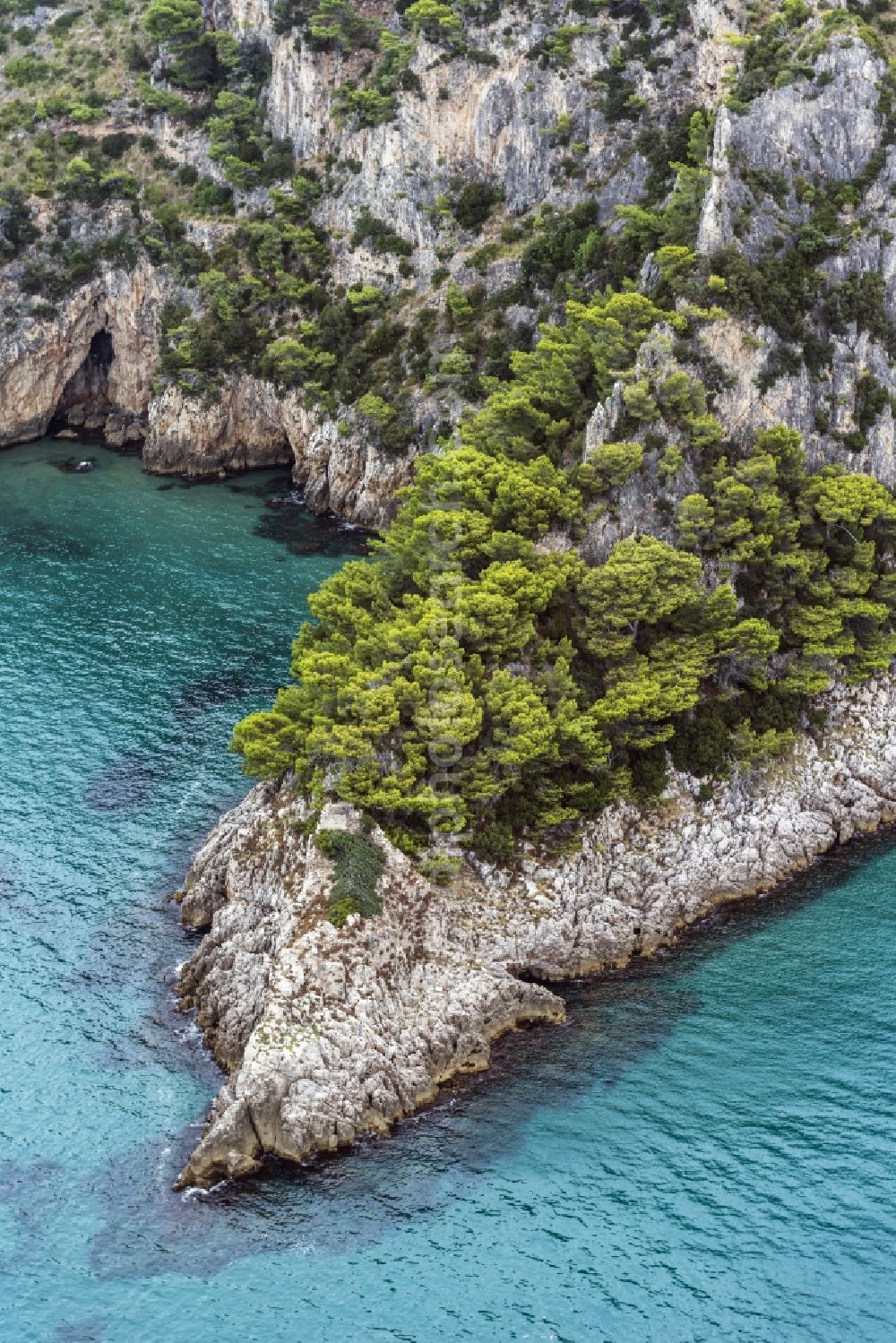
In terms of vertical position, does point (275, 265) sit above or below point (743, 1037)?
above

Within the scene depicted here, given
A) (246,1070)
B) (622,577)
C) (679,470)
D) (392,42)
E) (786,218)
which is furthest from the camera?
(392,42)

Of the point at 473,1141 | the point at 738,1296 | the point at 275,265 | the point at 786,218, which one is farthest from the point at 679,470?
the point at 275,265

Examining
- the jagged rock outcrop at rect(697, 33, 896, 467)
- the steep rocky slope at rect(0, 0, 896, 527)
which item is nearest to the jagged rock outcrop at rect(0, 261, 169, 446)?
the steep rocky slope at rect(0, 0, 896, 527)

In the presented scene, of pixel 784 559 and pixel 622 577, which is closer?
pixel 622 577

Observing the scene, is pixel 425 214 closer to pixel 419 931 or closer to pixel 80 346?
pixel 80 346

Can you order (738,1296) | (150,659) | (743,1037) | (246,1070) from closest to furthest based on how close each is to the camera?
(738,1296) → (246,1070) → (743,1037) → (150,659)

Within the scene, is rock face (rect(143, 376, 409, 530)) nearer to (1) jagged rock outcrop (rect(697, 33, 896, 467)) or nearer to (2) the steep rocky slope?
(2) the steep rocky slope

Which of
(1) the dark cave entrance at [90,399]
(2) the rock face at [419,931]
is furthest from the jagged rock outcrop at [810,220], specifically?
(1) the dark cave entrance at [90,399]

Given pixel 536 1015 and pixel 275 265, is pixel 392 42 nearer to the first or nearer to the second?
pixel 275 265
